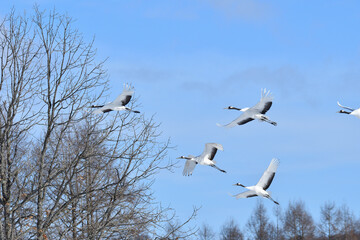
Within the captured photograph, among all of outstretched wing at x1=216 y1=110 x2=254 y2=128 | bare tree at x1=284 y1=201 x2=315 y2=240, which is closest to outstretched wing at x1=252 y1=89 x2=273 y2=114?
outstretched wing at x1=216 y1=110 x2=254 y2=128

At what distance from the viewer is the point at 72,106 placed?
1519 cm

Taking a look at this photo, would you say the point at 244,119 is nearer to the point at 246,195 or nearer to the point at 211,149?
the point at 246,195

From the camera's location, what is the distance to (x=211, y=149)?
17.1m

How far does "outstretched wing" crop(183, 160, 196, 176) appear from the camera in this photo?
739 inches

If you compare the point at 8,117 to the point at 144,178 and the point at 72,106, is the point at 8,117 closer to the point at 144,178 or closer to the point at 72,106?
the point at 72,106

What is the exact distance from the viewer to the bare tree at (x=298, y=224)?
6391 cm

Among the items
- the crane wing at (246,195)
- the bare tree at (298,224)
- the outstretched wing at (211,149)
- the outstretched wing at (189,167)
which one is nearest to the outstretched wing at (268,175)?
the crane wing at (246,195)

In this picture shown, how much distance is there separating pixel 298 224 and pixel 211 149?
51.1m

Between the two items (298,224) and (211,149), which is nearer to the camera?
(211,149)

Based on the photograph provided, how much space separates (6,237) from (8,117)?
9.38 ft

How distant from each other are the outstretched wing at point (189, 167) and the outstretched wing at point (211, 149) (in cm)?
150

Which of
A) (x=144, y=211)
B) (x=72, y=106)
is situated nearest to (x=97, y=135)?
(x=72, y=106)

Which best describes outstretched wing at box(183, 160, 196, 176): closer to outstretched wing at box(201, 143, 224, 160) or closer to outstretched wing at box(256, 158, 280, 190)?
outstretched wing at box(201, 143, 224, 160)

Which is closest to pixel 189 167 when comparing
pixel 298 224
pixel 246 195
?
pixel 246 195
